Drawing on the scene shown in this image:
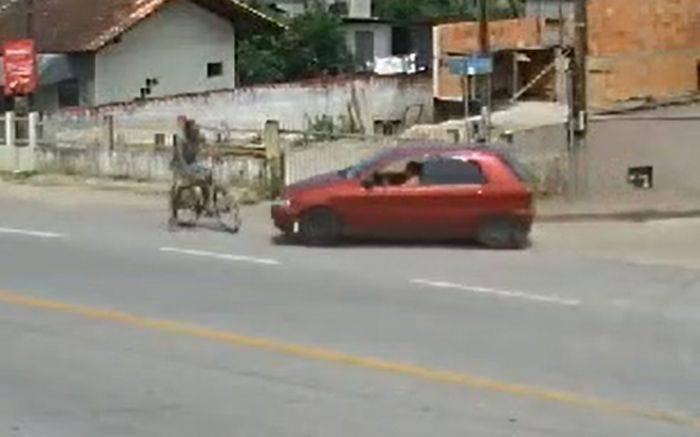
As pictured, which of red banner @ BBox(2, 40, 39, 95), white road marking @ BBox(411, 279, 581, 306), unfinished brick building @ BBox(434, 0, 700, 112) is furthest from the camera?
red banner @ BBox(2, 40, 39, 95)

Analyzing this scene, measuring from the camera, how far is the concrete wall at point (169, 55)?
1788 inches

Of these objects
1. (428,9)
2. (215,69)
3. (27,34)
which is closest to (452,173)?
(27,34)

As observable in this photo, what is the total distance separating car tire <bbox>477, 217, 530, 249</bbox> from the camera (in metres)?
21.7

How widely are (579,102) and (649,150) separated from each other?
1657 mm

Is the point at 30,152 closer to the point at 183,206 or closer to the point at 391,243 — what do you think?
the point at 183,206

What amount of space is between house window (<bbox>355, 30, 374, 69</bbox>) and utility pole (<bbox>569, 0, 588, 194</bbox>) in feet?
100

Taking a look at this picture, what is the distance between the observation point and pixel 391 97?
1939 inches

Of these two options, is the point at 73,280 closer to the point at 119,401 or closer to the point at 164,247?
the point at 164,247

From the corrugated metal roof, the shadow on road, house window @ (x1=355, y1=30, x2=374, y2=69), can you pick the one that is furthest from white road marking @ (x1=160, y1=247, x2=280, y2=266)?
house window @ (x1=355, y1=30, x2=374, y2=69)

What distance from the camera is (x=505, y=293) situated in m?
17.1

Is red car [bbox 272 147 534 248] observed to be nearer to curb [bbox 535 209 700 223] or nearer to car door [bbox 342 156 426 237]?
car door [bbox 342 156 426 237]

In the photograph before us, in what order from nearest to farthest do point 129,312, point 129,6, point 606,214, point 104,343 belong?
point 104,343 < point 129,312 < point 606,214 < point 129,6

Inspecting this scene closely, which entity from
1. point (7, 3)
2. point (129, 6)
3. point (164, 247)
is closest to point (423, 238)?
point (164, 247)

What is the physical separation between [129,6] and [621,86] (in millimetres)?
18256
